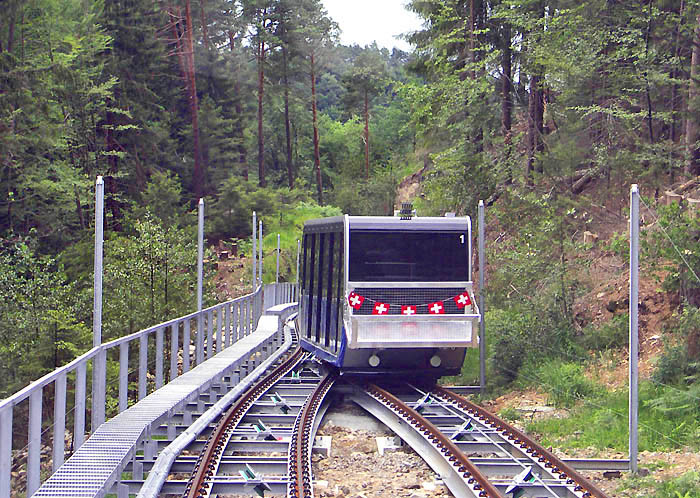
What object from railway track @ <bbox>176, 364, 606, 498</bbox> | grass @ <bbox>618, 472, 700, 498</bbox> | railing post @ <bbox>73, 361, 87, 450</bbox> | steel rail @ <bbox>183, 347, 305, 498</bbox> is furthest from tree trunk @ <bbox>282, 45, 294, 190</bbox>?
grass @ <bbox>618, 472, 700, 498</bbox>

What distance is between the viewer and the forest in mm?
19422

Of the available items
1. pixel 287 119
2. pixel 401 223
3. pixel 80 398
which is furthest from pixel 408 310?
pixel 287 119

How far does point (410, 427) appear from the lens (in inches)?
501

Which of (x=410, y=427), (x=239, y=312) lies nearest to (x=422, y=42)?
(x=239, y=312)

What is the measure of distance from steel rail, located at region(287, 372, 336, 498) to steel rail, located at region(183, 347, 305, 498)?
88cm

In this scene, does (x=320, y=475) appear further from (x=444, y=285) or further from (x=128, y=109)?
(x=128, y=109)

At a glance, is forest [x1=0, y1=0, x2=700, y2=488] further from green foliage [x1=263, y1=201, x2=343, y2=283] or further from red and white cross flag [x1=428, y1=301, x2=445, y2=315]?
red and white cross flag [x1=428, y1=301, x2=445, y2=315]

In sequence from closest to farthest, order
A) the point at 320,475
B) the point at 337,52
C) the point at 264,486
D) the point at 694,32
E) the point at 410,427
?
the point at 264,486
the point at 320,475
the point at 410,427
the point at 694,32
the point at 337,52

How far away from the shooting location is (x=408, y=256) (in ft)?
53.3

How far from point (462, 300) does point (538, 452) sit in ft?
17.7

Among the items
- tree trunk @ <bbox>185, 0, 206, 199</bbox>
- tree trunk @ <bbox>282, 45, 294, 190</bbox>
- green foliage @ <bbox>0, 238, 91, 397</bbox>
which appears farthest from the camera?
tree trunk @ <bbox>282, 45, 294, 190</bbox>

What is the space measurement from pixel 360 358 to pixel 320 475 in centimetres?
531

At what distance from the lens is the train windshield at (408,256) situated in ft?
52.6

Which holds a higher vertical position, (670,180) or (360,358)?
(670,180)
